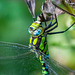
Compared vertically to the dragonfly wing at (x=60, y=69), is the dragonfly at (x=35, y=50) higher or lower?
higher

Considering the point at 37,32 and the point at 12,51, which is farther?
the point at 37,32

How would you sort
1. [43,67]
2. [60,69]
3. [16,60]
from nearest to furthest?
[60,69]
[16,60]
[43,67]

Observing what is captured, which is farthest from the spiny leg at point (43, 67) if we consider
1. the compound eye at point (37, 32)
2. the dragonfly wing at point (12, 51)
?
the compound eye at point (37, 32)

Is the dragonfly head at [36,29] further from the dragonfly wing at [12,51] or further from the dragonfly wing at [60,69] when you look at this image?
the dragonfly wing at [60,69]

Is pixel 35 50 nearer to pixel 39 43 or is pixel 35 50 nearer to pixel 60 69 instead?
pixel 39 43

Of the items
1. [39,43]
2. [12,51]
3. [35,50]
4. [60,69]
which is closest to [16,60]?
[12,51]

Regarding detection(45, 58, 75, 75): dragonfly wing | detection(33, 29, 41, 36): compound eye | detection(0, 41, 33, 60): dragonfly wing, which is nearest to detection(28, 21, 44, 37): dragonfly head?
detection(33, 29, 41, 36): compound eye

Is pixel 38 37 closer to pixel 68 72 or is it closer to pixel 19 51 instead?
pixel 19 51

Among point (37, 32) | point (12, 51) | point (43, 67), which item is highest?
point (37, 32)

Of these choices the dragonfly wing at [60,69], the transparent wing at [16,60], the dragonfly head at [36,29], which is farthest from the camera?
the dragonfly head at [36,29]

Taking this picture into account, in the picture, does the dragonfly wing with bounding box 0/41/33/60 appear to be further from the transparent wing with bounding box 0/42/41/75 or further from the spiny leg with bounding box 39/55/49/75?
the spiny leg with bounding box 39/55/49/75
